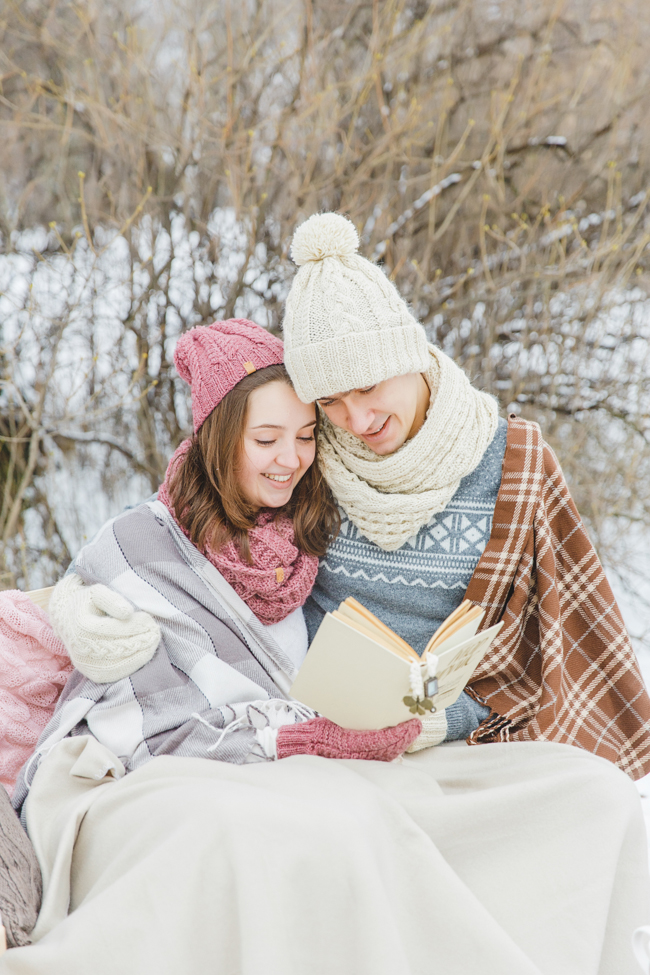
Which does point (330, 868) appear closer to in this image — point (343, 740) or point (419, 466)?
point (343, 740)

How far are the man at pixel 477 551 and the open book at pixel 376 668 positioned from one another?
42 cm

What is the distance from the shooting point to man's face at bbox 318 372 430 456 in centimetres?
188

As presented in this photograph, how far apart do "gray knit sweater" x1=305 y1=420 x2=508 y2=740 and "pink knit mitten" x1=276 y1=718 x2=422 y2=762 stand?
340 mm

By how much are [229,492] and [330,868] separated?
0.92 meters

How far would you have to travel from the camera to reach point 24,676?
6.33 ft

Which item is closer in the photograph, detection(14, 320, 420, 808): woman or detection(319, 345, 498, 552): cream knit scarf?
detection(14, 320, 420, 808): woman

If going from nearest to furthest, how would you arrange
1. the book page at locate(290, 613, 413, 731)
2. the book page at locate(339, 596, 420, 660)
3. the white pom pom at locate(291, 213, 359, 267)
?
the book page at locate(290, 613, 413, 731) < the book page at locate(339, 596, 420, 660) < the white pom pom at locate(291, 213, 359, 267)

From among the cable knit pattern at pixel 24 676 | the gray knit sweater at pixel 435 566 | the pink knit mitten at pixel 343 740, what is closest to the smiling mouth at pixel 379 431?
the gray knit sweater at pixel 435 566

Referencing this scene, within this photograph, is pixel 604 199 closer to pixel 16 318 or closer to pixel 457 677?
pixel 16 318

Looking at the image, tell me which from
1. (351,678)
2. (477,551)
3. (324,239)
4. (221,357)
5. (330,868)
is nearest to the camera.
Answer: (330,868)

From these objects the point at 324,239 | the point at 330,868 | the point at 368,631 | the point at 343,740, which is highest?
the point at 324,239

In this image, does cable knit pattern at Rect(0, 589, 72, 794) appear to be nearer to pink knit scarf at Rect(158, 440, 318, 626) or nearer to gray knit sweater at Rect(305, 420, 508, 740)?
pink knit scarf at Rect(158, 440, 318, 626)

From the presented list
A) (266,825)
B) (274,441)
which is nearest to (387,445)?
(274,441)

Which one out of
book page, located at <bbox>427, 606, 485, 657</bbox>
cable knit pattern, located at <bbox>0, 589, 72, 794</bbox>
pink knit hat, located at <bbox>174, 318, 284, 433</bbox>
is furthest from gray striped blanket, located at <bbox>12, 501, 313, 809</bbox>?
book page, located at <bbox>427, 606, 485, 657</bbox>
